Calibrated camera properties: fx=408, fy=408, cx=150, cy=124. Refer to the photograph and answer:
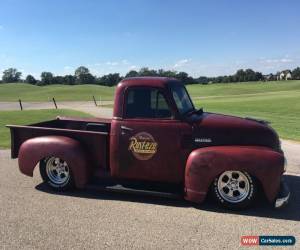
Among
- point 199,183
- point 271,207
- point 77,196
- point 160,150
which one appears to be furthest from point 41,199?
point 271,207

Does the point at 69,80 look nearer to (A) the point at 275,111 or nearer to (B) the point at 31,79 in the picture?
(B) the point at 31,79

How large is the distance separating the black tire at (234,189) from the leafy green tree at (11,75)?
173388 mm

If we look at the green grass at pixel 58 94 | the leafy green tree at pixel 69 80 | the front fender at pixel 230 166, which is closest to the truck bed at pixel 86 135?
the front fender at pixel 230 166

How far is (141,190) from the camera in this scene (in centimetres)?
641

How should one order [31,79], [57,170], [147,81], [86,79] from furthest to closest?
1. [31,79]
2. [86,79]
3. [57,170]
4. [147,81]

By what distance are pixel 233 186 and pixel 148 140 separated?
146 centimetres

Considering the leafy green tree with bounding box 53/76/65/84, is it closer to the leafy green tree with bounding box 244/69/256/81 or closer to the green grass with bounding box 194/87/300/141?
the leafy green tree with bounding box 244/69/256/81

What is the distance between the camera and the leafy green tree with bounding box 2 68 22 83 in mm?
170250

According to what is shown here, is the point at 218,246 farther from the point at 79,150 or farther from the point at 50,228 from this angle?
the point at 79,150

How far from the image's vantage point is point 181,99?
680cm

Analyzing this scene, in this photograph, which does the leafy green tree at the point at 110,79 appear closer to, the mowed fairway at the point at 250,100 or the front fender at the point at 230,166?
the mowed fairway at the point at 250,100

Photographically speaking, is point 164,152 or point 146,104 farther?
point 146,104

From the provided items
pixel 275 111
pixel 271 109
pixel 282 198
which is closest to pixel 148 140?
pixel 282 198

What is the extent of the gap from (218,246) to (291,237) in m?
0.97
